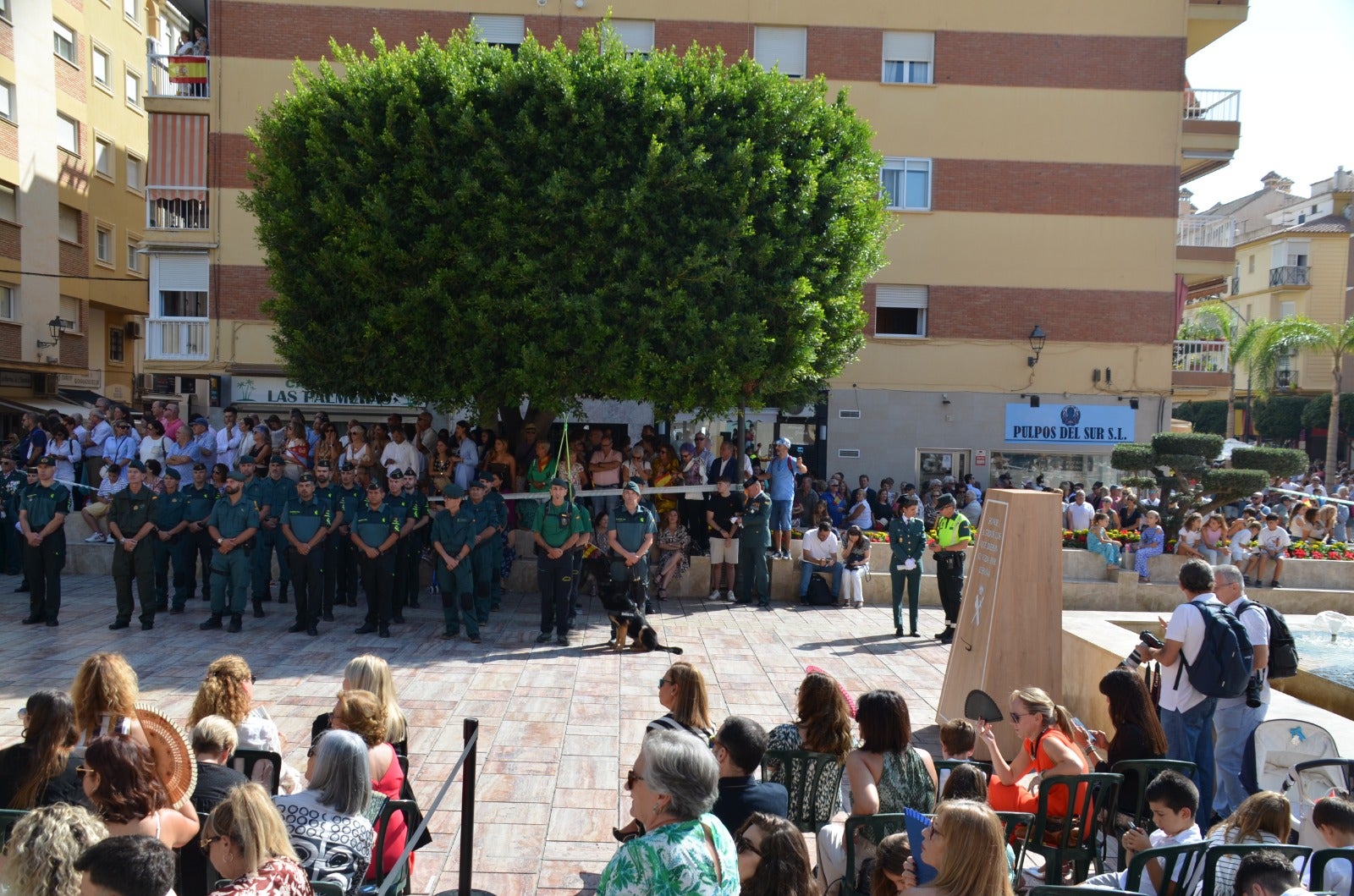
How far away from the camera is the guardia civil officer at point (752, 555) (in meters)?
14.5

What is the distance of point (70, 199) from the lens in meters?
28.6

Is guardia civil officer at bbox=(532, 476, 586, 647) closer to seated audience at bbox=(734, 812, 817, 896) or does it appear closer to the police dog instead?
the police dog

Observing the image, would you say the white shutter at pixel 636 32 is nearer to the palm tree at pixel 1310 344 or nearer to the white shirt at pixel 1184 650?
the white shirt at pixel 1184 650

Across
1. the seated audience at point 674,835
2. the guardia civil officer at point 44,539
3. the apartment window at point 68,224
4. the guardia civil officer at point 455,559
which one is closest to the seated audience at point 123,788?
the seated audience at point 674,835

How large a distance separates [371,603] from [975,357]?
51.6 feet

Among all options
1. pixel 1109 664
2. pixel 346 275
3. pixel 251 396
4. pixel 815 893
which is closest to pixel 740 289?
pixel 346 275

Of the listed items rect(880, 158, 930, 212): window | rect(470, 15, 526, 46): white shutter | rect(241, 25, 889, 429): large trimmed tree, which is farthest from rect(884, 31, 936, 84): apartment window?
rect(241, 25, 889, 429): large trimmed tree

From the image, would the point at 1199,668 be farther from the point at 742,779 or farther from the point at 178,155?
the point at 178,155

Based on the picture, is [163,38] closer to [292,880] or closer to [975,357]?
[975,357]

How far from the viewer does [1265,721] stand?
6289 mm

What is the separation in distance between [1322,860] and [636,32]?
21422 millimetres

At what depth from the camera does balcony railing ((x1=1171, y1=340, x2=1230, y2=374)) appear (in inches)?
1010

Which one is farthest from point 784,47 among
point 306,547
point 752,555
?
point 306,547

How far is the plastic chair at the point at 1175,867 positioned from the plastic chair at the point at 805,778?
146 centimetres
